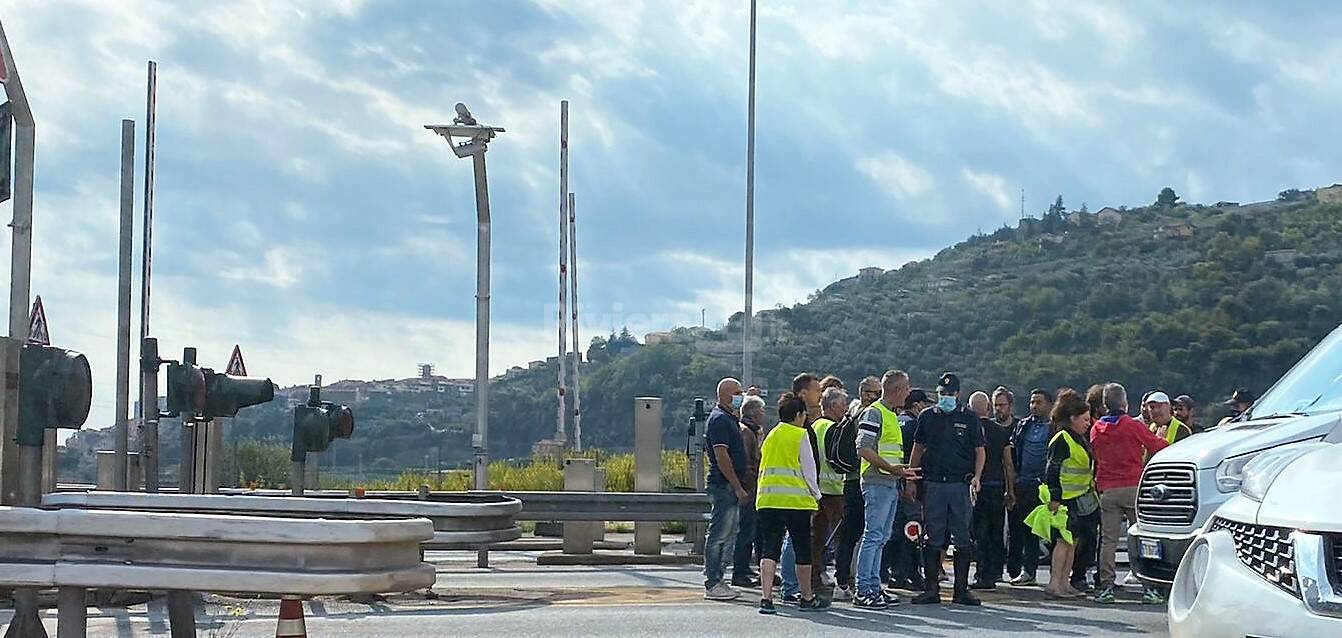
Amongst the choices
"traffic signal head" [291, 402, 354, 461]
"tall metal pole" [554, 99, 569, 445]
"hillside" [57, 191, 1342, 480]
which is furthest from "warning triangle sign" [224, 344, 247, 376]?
"hillside" [57, 191, 1342, 480]

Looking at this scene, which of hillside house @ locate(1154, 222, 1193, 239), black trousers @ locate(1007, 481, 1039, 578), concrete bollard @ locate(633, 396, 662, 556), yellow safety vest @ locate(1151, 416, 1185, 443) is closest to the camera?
black trousers @ locate(1007, 481, 1039, 578)

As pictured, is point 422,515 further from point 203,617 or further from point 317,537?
point 317,537

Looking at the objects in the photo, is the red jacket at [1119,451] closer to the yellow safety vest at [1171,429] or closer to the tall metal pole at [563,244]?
the yellow safety vest at [1171,429]

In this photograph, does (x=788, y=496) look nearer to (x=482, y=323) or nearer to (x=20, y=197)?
(x=20, y=197)

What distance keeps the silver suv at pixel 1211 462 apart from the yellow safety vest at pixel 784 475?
246cm

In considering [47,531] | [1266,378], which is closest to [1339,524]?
[47,531]

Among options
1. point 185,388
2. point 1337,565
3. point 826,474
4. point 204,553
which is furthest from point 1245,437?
point 185,388

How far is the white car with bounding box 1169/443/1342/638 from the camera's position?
5.35 metres

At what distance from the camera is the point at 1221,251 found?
5291cm

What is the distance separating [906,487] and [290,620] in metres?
8.05

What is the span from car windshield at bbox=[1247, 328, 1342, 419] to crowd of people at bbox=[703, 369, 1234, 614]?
2.48 meters

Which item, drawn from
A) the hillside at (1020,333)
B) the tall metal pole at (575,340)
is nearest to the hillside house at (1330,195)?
the hillside at (1020,333)

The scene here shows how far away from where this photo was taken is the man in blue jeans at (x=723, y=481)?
14.1m

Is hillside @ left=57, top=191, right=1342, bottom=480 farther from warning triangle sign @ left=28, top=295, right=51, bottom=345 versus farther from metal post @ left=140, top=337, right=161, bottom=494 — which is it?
warning triangle sign @ left=28, top=295, right=51, bottom=345
